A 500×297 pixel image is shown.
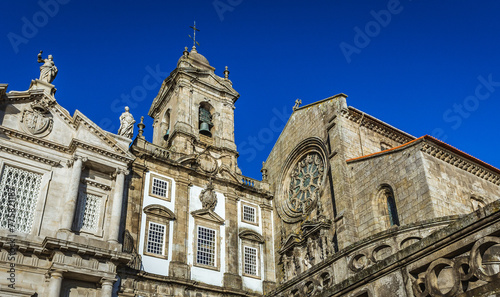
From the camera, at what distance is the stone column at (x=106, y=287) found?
55.9ft

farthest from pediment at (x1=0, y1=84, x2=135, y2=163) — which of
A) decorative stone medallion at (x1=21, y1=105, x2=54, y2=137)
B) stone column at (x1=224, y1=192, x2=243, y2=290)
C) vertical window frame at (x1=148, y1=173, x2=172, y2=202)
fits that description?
stone column at (x1=224, y1=192, x2=243, y2=290)

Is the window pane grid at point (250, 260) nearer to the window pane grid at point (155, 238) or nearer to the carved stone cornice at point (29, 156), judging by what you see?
the window pane grid at point (155, 238)

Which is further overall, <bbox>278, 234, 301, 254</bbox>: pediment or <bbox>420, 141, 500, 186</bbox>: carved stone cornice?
<bbox>278, 234, 301, 254</bbox>: pediment

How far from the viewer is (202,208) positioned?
22969 mm

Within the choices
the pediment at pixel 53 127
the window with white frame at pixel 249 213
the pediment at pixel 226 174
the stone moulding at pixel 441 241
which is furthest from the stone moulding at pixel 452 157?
the stone moulding at pixel 441 241

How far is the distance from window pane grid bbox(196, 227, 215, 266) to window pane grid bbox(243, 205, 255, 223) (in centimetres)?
255

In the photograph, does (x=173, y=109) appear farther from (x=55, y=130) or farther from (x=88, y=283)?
(x=88, y=283)

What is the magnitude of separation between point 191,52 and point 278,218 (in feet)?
45.2

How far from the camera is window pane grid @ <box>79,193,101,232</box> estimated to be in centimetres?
1891

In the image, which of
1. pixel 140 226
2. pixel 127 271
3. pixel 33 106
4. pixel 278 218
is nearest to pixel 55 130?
pixel 33 106

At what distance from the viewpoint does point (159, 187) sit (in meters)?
22.3

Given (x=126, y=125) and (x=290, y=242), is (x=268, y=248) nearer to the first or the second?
(x=290, y=242)

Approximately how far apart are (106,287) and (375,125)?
14934 millimetres

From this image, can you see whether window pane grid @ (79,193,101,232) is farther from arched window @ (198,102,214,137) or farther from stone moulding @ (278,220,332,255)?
stone moulding @ (278,220,332,255)
